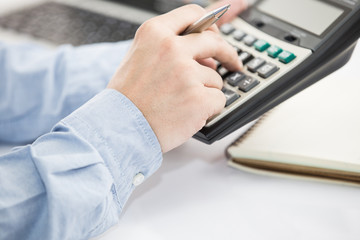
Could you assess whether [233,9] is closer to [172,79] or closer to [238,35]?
[238,35]

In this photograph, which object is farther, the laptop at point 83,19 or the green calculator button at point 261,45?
the laptop at point 83,19

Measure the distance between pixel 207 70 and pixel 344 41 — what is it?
12 cm

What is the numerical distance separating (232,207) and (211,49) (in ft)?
0.44

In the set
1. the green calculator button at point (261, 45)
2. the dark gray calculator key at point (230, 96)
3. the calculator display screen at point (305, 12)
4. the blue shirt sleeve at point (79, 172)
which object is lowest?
the blue shirt sleeve at point (79, 172)

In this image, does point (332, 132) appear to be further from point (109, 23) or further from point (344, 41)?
point (109, 23)

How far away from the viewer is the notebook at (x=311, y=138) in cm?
33

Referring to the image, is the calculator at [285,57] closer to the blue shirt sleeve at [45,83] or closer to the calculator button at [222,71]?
the calculator button at [222,71]

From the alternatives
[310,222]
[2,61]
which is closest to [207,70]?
[310,222]

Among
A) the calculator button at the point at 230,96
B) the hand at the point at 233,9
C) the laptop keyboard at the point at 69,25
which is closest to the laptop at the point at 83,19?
the laptop keyboard at the point at 69,25

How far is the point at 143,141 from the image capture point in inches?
12.3

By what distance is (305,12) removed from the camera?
399 mm

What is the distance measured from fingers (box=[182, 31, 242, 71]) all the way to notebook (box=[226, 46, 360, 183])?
7cm

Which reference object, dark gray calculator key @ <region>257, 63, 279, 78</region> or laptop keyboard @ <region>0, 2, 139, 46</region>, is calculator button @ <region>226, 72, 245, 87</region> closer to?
dark gray calculator key @ <region>257, 63, 279, 78</region>

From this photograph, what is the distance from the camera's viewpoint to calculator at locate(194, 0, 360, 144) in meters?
0.34
